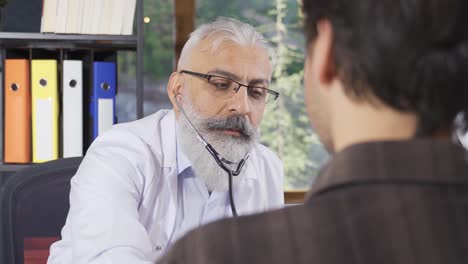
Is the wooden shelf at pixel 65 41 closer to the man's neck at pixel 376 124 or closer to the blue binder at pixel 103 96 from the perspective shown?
the blue binder at pixel 103 96

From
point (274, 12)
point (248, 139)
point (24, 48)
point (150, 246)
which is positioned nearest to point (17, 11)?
point (24, 48)

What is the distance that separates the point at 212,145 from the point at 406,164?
1.42 meters

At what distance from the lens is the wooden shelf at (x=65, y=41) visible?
8.35 ft

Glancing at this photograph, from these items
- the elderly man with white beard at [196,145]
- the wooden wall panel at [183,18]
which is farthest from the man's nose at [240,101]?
the wooden wall panel at [183,18]

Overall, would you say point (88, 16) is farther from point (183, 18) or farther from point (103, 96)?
point (183, 18)

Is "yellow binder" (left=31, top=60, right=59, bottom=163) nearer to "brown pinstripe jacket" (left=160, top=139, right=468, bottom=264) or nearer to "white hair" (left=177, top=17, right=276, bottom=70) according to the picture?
"white hair" (left=177, top=17, right=276, bottom=70)

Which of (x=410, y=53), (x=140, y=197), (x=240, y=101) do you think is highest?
(x=410, y=53)

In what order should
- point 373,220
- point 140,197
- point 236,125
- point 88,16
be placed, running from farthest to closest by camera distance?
point 88,16
point 236,125
point 140,197
point 373,220

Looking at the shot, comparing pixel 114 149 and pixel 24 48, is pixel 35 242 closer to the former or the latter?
pixel 114 149

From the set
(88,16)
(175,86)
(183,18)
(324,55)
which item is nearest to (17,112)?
(88,16)

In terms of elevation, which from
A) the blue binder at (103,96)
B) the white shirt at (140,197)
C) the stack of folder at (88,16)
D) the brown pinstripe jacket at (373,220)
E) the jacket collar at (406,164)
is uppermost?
the stack of folder at (88,16)

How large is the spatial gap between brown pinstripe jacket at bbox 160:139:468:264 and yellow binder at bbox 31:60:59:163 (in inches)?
80.0

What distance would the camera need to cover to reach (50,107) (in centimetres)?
260

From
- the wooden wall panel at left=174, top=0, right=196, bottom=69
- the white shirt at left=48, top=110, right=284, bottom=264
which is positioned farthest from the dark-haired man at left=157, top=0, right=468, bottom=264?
the wooden wall panel at left=174, top=0, right=196, bottom=69
